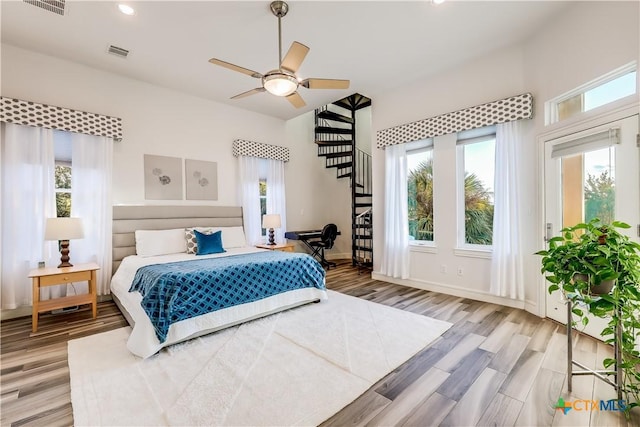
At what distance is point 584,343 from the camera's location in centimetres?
258

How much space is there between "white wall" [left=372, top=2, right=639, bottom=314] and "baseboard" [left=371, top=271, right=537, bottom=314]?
0.04ft

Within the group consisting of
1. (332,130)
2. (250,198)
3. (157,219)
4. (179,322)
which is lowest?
(179,322)

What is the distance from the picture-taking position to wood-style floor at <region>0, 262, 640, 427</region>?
171 cm

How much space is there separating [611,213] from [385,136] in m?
3.03

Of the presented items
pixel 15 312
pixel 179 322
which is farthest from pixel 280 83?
pixel 15 312

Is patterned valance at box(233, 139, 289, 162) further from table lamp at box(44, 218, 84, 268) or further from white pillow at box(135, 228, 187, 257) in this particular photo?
table lamp at box(44, 218, 84, 268)

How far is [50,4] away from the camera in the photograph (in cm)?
268

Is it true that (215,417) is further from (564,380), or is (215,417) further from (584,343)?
(584,343)

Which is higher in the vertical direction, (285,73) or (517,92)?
(517,92)

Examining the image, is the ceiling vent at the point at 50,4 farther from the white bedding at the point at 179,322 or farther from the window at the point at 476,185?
the window at the point at 476,185

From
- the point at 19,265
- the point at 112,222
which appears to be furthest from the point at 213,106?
the point at 19,265

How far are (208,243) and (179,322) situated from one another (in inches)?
62.5

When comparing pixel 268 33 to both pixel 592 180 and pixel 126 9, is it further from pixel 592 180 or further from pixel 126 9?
pixel 592 180

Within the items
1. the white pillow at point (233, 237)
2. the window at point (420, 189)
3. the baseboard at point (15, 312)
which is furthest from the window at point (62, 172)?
the window at point (420, 189)
